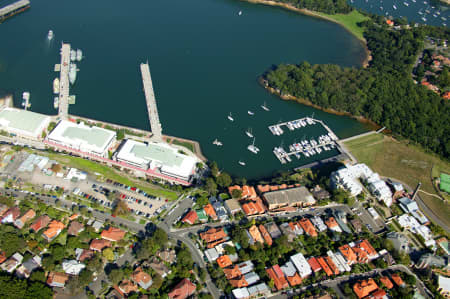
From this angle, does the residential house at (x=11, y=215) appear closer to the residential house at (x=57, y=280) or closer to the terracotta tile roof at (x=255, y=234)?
the residential house at (x=57, y=280)

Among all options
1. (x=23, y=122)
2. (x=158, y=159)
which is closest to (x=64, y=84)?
(x=23, y=122)

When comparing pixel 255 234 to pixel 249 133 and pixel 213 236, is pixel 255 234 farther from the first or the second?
pixel 249 133

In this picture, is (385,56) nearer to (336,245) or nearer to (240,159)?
(240,159)

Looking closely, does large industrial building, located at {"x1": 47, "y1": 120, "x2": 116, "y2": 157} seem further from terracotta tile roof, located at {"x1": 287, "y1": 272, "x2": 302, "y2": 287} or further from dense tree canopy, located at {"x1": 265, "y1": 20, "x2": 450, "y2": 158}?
dense tree canopy, located at {"x1": 265, "y1": 20, "x2": 450, "y2": 158}

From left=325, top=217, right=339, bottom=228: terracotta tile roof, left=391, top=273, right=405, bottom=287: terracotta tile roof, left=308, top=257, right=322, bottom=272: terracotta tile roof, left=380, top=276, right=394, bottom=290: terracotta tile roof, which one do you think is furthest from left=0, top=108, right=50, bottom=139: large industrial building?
left=391, top=273, right=405, bottom=287: terracotta tile roof

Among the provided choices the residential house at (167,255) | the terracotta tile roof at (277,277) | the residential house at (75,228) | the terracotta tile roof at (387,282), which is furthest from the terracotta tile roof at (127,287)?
the terracotta tile roof at (387,282)
